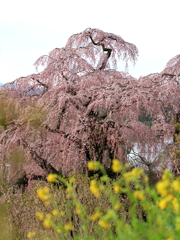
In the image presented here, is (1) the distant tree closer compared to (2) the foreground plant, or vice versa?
(2) the foreground plant

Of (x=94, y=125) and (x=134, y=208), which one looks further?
(x=94, y=125)

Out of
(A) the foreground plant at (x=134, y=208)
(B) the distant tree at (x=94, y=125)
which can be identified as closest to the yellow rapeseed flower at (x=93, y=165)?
(A) the foreground plant at (x=134, y=208)

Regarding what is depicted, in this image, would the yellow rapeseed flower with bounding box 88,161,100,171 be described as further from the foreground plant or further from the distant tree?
the distant tree

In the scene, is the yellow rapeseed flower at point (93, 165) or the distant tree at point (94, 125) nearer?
the yellow rapeseed flower at point (93, 165)

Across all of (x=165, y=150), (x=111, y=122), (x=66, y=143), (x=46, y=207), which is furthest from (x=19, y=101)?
(x=165, y=150)

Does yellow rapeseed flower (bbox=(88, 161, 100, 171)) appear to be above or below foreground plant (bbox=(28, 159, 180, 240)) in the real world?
above

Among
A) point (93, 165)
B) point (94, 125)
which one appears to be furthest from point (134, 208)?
point (94, 125)

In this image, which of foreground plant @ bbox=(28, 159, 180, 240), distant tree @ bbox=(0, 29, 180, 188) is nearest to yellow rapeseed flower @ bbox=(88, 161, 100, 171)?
foreground plant @ bbox=(28, 159, 180, 240)

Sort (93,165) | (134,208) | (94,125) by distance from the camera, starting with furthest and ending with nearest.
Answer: (94,125) → (134,208) → (93,165)

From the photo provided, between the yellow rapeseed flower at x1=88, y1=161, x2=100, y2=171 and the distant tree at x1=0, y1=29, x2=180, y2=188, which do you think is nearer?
the yellow rapeseed flower at x1=88, y1=161, x2=100, y2=171

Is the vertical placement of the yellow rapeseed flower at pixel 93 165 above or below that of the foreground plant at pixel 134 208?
above

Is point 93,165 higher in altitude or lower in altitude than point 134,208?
higher

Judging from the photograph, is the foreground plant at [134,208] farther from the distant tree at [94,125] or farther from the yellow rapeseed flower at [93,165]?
the distant tree at [94,125]

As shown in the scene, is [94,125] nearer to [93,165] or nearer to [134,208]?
[134,208]
